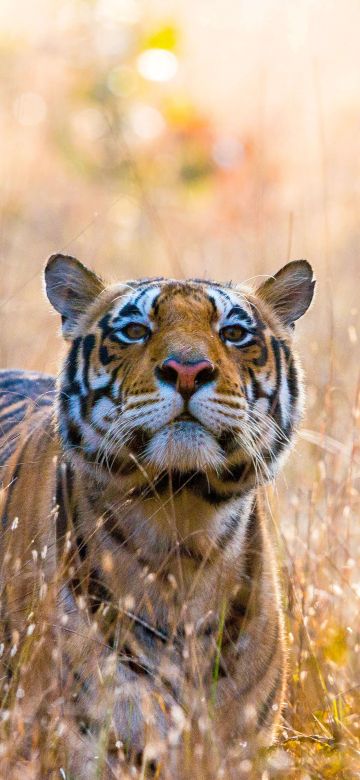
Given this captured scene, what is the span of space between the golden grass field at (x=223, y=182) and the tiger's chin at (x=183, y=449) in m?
0.53

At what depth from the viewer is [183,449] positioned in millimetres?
2852

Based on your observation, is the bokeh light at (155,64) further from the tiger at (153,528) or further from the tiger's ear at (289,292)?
the tiger at (153,528)

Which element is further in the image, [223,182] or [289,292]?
[223,182]

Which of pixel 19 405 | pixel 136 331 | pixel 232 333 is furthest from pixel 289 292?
pixel 19 405

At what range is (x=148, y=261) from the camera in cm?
924

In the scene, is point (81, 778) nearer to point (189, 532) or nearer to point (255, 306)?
point (189, 532)

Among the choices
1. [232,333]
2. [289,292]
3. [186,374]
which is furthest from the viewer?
[289,292]

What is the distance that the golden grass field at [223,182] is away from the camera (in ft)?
11.8

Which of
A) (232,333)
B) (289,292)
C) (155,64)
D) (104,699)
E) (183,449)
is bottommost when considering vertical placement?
(104,699)

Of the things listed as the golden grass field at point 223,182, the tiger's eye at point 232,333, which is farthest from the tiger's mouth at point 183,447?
the golden grass field at point 223,182

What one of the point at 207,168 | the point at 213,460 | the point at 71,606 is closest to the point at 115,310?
the point at 213,460

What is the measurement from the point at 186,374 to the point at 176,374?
0.12 ft

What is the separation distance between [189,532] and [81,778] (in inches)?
26.4

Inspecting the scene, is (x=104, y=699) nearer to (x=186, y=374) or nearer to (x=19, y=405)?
(x=186, y=374)
